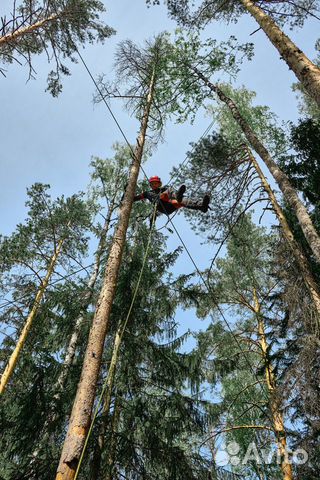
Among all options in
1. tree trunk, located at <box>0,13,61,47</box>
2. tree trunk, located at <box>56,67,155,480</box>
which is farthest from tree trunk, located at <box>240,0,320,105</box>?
tree trunk, located at <box>0,13,61,47</box>

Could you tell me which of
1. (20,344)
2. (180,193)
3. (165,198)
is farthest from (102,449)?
(20,344)

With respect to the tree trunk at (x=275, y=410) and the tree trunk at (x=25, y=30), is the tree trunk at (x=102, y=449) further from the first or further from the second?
the tree trunk at (x=25, y=30)

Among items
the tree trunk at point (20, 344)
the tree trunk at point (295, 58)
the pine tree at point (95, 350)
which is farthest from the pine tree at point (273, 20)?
the tree trunk at point (20, 344)

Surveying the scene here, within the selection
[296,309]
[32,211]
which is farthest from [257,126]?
[296,309]

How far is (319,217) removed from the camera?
7359 millimetres

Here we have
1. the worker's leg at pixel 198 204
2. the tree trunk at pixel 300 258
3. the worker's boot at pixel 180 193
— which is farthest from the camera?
the worker's leg at pixel 198 204

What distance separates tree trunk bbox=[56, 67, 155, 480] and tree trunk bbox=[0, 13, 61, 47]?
4.13 m

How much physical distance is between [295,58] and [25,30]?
17.9 feet

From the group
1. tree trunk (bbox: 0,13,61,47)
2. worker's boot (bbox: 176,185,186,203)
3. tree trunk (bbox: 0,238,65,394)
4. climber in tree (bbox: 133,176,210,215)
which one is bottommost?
tree trunk (bbox: 0,238,65,394)

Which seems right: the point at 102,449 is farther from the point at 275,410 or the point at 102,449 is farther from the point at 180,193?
the point at 180,193

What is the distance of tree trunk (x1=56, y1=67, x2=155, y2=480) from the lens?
324cm

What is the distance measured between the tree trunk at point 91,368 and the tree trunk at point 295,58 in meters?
2.87

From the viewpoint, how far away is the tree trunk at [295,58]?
4977mm

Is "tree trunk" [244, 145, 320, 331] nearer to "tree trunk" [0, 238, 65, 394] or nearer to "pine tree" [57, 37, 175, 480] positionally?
"pine tree" [57, 37, 175, 480]
